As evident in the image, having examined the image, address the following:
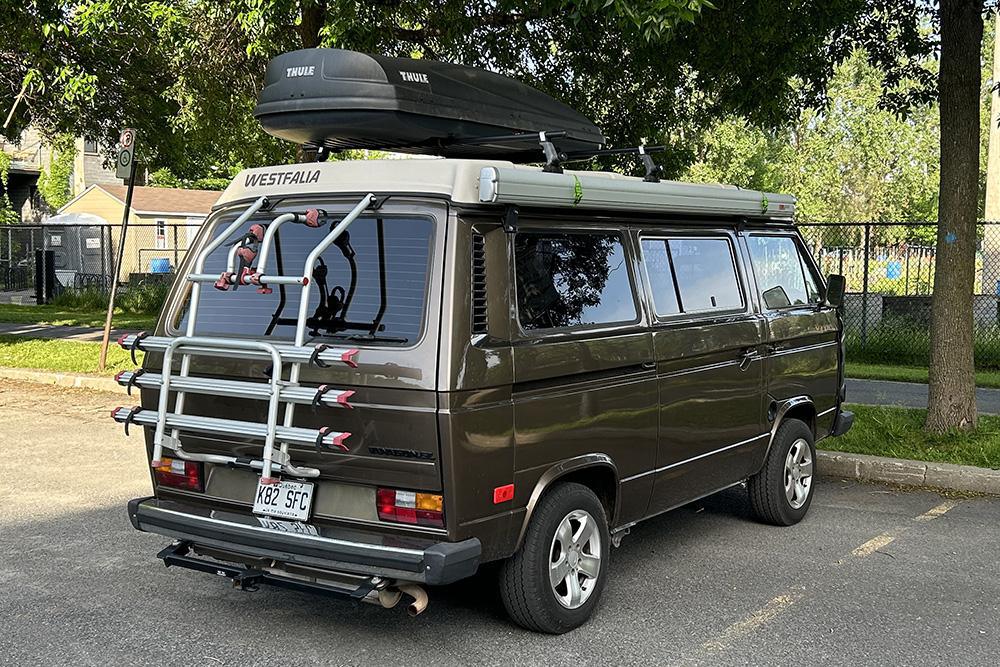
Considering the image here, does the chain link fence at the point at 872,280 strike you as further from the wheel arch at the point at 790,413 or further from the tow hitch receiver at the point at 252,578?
the tow hitch receiver at the point at 252,578

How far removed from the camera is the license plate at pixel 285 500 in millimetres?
4641

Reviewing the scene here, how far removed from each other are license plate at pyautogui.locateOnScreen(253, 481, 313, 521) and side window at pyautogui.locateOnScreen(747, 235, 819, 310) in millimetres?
3406

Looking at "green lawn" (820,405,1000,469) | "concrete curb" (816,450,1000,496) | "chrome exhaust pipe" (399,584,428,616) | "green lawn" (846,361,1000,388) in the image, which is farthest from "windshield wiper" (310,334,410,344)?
"green lawn" (846,361,1000,388)

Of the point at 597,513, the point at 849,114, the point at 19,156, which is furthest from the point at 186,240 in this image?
the point at 597,513

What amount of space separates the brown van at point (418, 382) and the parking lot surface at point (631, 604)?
0.31 meters

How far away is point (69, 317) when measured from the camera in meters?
23.1

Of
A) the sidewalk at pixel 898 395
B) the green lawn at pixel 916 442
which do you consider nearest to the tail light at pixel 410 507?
the green lawn at pixel 916 442

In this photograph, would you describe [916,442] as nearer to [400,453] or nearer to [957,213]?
[957,213]

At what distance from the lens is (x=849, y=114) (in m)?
44.4

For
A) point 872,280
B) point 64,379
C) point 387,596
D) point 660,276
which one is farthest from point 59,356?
point 872,280

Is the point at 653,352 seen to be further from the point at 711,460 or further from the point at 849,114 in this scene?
the point at 849,114

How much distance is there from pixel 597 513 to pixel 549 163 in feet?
5.61

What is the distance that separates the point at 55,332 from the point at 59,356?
16.2ft

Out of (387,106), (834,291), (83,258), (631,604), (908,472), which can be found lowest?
(631,604)
